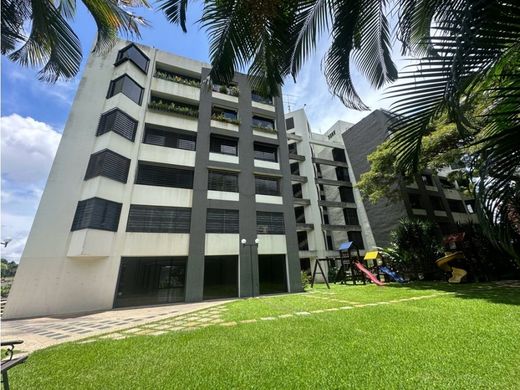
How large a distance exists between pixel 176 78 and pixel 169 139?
4.86 metres

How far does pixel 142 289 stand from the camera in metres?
14.4

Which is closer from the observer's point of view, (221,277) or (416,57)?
(416,57)

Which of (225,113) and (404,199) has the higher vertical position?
(225,113)

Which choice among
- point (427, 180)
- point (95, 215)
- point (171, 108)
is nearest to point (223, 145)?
point (171, 108)

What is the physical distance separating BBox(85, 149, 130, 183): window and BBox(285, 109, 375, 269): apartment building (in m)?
14.5

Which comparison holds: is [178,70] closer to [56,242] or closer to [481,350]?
[56,242]

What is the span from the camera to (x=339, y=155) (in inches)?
1091

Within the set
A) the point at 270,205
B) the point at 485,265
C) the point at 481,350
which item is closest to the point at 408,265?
the point at 485,265

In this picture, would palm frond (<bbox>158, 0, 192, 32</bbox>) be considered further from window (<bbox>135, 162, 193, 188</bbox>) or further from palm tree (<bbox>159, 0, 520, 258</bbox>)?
window (<bbox>135, 162, 193, 188</bbox>)

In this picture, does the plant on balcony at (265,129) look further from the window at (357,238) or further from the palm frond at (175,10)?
the palm frond at (175,10)

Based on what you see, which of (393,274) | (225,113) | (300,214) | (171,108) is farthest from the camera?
(300,214)

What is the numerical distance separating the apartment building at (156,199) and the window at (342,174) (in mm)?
11071

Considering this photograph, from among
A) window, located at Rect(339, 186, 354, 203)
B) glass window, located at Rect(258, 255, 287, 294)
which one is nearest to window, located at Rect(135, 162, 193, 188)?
glass window, located at Rect(258, 255, 287, 294)

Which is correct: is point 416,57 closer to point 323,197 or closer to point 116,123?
point 116,123
